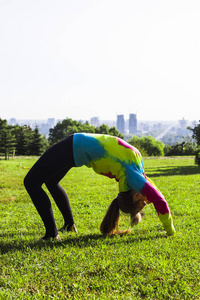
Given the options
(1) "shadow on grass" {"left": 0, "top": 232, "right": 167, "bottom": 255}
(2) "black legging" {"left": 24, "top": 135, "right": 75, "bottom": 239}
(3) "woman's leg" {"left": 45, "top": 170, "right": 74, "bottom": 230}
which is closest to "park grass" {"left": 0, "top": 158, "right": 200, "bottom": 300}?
(1) "shadow on grass" {"left": 0, "top": 232, "right": 167, "bottom": 255}

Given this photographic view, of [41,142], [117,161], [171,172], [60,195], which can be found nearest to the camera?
[117,161]

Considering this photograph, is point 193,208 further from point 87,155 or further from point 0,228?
point 0,228

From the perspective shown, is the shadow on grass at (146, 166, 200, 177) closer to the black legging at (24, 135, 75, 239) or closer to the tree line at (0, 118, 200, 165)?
the tree line at (0, 118, 200, 165)

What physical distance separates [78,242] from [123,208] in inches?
32.0

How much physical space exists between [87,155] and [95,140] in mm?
223

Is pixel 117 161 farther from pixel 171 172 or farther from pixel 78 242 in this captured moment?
pixel 171 172

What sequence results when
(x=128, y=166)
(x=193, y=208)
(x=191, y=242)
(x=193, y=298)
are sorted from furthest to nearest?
(x=193, y=208) < (x=191, y=242) < (x=128, y=166) < (x=193, y=298)

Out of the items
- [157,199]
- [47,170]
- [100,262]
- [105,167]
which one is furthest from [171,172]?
[100,262]

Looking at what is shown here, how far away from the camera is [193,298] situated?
9.02 feet

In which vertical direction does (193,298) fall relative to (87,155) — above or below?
below

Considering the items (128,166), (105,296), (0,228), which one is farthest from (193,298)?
(0,228)

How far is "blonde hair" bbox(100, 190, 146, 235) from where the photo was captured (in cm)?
394

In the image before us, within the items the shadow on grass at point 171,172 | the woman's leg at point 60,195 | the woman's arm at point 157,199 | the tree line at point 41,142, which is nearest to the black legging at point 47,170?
the woman's leg at point 60,195

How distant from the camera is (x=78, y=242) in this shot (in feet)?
13.5
